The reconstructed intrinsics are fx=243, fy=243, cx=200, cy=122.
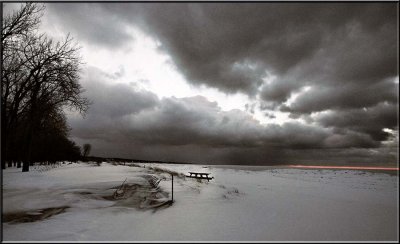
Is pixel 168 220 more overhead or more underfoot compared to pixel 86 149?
more underfoot

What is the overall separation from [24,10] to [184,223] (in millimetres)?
14255

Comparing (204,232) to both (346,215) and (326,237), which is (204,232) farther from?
(346,215)

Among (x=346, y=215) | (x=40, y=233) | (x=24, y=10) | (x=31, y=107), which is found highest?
(x=24, y=10)

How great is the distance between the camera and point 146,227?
25.9 ft

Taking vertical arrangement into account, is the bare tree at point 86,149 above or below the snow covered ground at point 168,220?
above

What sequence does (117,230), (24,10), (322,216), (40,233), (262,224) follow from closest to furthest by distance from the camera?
(40,233) → (117,230) → (262,224) → (322,216) → (24,10)

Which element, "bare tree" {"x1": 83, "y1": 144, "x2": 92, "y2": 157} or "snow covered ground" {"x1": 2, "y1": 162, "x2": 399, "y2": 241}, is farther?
Result: "bare tree" {"x1": 83, "y1": 144, "x2": 92, "y2": 157}

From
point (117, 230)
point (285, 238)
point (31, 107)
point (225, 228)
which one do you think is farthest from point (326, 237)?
point (31, 107)

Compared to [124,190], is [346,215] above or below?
below

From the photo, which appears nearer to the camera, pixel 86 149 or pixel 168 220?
pixel 168 220

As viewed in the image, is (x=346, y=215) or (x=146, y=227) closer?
(x=146, y=227)

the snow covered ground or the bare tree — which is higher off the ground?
the bare tree

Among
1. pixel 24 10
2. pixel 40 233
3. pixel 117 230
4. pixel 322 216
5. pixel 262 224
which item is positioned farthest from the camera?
pixel 24 10

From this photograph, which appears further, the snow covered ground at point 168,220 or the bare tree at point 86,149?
the bare tree at point 86,149
